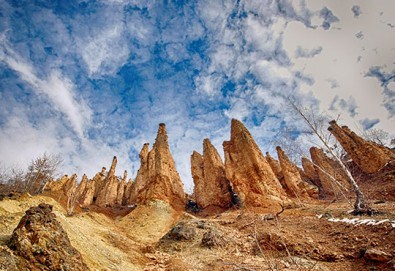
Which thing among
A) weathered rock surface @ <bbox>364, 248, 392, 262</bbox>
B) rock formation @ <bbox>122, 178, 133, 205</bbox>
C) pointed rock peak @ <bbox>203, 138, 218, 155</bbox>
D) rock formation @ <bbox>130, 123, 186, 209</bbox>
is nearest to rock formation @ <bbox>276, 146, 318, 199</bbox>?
pointed rock peak @ <bbox>203, 138, 218, 155</bbox>

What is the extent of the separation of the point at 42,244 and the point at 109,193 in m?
48.2

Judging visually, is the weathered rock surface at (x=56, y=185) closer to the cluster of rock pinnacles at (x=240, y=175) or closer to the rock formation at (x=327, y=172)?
the cluster of rock pinnacles at (x=240, y=175)

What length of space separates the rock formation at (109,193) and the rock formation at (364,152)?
47860 millimetres

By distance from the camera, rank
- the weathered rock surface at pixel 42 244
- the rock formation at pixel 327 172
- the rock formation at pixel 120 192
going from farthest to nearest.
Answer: the rock formation at pixel 120 192, the rock formation at pixel 327 172, the weathered rock surface at pixel 42 244

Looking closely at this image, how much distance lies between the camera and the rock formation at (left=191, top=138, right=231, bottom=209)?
112 ft

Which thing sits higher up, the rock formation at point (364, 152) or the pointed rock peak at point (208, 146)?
the pointed rock peak at point (208, 146)

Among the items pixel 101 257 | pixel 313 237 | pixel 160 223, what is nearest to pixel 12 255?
pixel 101 257

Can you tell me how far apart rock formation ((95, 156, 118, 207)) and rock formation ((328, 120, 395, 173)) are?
47860 mm

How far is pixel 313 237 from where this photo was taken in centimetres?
1323

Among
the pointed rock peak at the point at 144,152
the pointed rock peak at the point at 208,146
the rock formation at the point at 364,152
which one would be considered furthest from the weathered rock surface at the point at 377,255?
the pointed rock peak at the point at 144,152

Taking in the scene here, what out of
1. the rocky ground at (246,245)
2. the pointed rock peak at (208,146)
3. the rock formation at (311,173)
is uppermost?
the pointed rock peak at (208,146)

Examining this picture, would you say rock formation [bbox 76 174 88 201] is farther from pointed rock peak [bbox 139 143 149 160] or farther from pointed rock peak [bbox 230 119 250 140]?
pointed rock peak [bbox 230 119 250 140]

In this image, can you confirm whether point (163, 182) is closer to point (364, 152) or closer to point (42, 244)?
point (42, 244)

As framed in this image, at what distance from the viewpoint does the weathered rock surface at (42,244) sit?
6262mm
